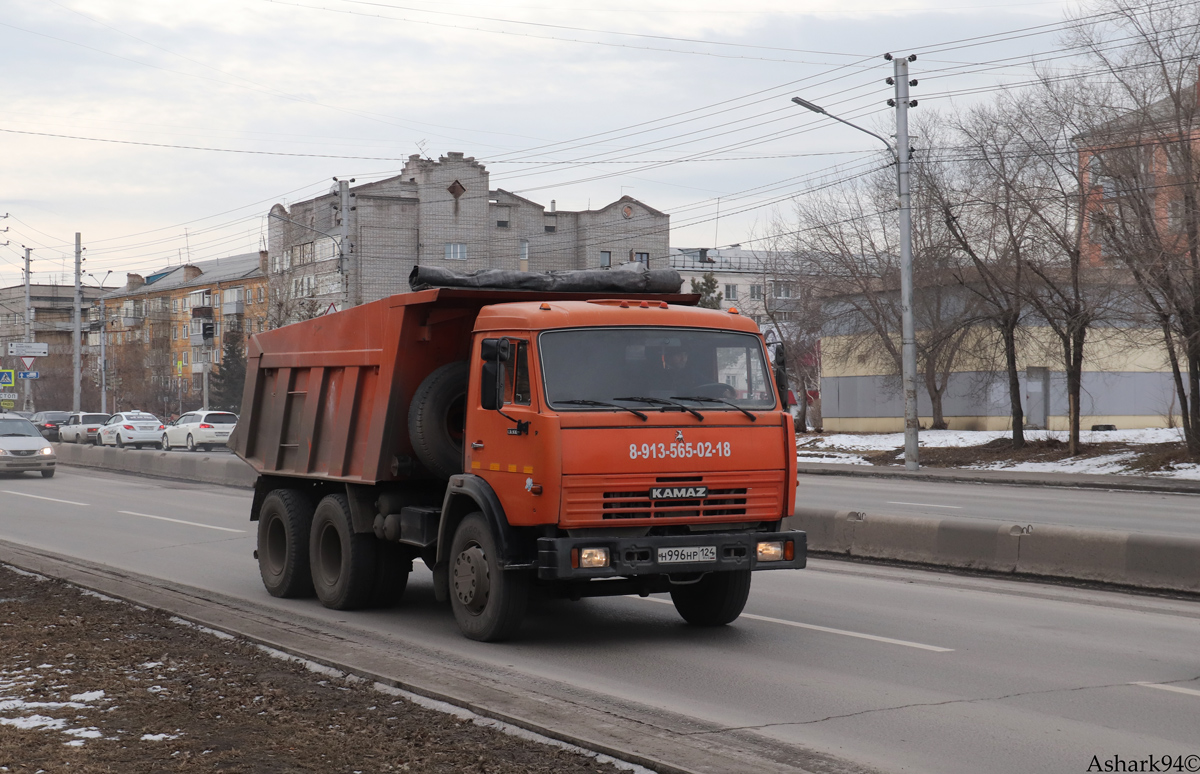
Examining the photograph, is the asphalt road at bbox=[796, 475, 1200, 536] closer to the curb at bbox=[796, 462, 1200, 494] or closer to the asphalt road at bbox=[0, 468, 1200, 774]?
the curb at bbox=[796, 462, 1200, 494]

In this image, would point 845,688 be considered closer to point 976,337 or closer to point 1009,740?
point 1009,740

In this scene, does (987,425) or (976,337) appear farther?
(987,425)

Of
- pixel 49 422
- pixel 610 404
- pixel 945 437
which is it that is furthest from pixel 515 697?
pixel 49 422

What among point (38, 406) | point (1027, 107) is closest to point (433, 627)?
point (1027, 107)

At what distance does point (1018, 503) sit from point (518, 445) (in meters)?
15.6

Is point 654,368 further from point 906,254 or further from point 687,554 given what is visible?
point 906,254

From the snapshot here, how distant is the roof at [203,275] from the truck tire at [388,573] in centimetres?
9459

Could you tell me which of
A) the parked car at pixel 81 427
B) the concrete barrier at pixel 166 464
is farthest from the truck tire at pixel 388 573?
the parked car at pixel 81 427

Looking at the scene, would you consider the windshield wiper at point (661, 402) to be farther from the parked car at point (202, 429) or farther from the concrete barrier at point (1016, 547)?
the parked car at point (202, 429)

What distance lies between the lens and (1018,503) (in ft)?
72.6

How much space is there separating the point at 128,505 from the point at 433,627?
15924mm

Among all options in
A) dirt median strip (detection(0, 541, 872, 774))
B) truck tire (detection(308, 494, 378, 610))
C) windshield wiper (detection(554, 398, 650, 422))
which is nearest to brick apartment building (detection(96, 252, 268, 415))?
truck tire (detection(308, 494, 378, 610))

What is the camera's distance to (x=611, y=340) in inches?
358

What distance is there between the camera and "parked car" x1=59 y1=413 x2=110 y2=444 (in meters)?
59.5
